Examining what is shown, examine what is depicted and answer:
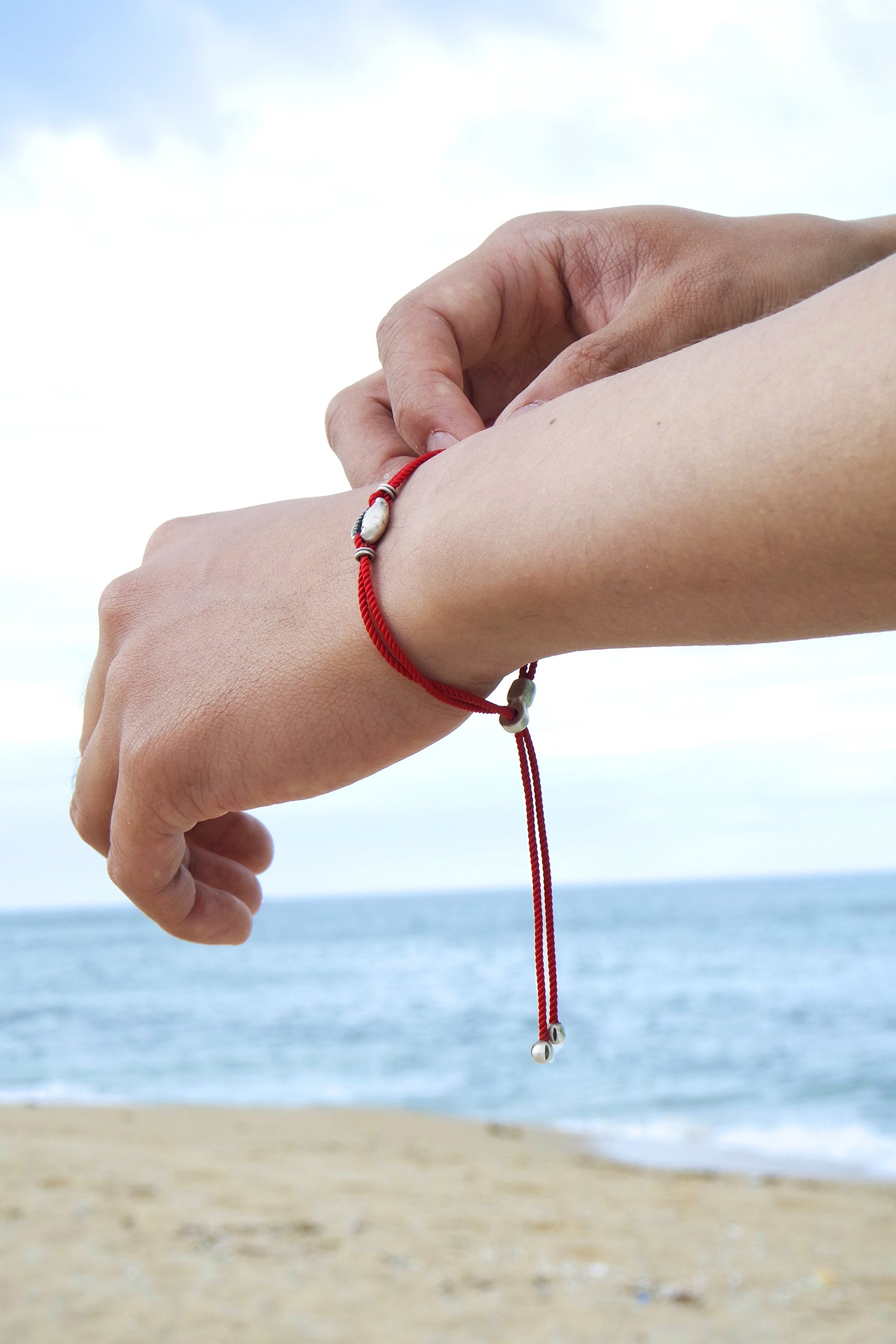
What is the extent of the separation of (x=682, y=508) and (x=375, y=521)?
0.32 meters

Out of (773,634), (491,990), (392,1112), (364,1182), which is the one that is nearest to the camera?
(773,634)

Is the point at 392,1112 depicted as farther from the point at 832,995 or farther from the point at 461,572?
the point at 832,995

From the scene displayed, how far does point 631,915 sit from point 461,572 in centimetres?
6339

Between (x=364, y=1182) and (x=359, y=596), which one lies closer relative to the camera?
(x=359, y=596)

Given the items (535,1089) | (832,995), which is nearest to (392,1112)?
(535,1089)

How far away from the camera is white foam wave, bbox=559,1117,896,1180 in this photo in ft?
30.4

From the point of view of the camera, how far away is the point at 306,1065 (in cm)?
1658

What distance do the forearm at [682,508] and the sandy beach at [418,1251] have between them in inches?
176

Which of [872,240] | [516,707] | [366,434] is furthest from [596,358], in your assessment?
[872,240]

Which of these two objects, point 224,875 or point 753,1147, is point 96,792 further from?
point 753,1147

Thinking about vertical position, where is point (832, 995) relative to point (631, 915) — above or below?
below

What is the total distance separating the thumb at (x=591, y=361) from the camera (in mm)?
1138

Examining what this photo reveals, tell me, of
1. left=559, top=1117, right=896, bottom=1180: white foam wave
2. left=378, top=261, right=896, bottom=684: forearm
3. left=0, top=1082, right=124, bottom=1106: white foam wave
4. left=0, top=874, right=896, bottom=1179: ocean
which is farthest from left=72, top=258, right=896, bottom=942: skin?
left=0, top=1082, right=124, bottom=1106: white foam wave

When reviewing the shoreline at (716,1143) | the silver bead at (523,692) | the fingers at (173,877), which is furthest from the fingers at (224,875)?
the shoreline at (716,1143)
